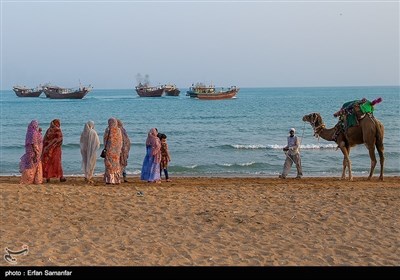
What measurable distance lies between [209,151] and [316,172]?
7.33 meters

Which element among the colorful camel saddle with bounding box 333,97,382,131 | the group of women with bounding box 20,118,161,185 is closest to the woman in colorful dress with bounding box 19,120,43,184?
the group of women with bounding box 20,118,161,185

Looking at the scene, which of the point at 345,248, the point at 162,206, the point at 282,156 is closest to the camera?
the point at 345,248

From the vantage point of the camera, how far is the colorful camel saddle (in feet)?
47.1

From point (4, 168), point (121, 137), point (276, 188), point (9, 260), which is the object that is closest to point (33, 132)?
point (121, 137)

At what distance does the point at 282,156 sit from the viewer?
23.3 metres

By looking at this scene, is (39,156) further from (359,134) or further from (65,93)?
(65,93)

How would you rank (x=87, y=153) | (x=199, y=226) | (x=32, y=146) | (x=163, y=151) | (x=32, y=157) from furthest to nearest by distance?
(x=163, y=151)
(x=87, y=153)
(x=32, y=157)
(x=32, y=146)
(x=199, y=226)

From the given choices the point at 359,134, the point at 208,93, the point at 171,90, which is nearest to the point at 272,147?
the point at 359,134

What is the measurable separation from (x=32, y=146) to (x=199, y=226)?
207 inches

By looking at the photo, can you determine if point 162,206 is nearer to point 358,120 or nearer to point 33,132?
point 33,132

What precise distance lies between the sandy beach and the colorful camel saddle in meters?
2.76

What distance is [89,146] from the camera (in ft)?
43.3

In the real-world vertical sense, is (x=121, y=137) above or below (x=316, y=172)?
above

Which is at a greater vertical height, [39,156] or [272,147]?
[39,156]
